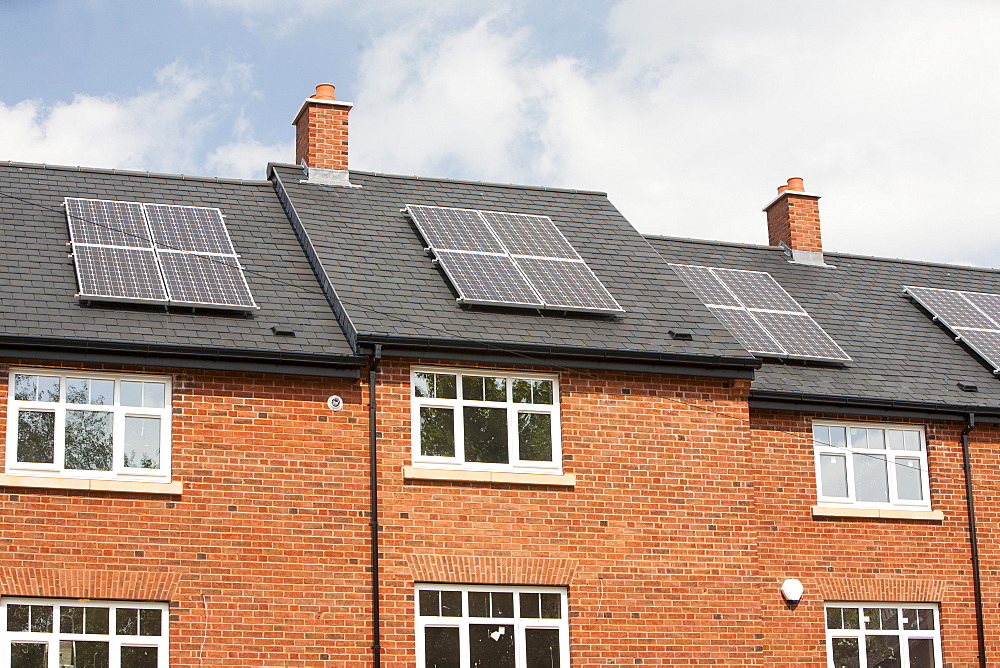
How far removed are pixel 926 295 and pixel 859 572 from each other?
7.13 metres

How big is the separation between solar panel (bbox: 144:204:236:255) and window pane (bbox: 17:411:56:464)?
358 cm

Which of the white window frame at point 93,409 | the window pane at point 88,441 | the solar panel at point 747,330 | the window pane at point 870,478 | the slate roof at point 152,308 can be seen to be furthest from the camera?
the solar panel at point 747,330

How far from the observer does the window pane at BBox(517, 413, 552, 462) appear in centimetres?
1812

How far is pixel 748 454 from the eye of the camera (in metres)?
19.2

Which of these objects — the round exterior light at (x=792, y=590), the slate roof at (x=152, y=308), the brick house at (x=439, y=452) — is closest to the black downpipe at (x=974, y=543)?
the brick house at (x=439, y=452)

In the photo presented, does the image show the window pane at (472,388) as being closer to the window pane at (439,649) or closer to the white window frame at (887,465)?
the window pane at (439,649)

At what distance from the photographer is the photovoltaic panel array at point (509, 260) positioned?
1939 cm

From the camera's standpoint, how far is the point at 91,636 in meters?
15.9

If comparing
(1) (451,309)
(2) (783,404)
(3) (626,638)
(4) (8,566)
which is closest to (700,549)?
(3) (626,638)

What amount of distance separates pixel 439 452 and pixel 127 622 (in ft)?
14.1

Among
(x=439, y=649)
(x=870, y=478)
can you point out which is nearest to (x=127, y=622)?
(x=439, y=649)

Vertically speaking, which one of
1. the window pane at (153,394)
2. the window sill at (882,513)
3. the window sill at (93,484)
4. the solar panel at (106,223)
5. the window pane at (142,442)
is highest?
the solar panel at (106,223)

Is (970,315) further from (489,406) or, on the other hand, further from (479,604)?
(479,604)

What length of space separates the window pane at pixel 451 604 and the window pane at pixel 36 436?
5008 millimetres
